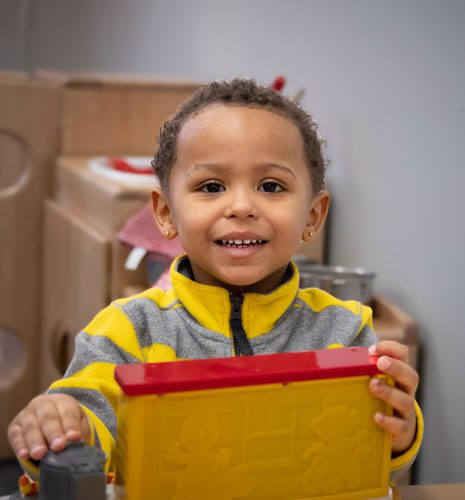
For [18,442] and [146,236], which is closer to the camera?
[18,442]

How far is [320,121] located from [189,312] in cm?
98

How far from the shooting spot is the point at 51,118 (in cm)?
192

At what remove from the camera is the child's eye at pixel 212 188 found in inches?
31.7

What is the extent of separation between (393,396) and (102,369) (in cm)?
26

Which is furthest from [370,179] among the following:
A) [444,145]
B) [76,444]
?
[76,444]

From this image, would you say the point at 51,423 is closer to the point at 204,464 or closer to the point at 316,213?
the point at 204,464

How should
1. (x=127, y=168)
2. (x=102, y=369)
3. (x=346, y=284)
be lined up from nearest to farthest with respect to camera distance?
(x=102, y=369) < (x=346, y=284) < (x=127, y=168)

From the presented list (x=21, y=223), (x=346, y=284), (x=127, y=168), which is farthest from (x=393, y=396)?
(x=21, y=223)

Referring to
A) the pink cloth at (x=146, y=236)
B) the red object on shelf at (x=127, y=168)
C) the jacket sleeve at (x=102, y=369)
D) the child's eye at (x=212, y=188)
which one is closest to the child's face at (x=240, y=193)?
the child's eye at (x=212, y=188)

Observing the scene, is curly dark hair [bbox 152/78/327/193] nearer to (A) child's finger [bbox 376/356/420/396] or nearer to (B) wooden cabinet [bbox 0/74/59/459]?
(A) child's finger [bbox 376/356/420/396]

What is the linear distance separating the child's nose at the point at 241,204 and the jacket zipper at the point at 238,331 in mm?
98

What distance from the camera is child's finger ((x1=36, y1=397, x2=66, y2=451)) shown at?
0.56m

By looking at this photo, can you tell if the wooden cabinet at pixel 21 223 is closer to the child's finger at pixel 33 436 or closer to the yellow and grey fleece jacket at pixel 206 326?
the yellow and grey fleece jacket at pixel 206 326

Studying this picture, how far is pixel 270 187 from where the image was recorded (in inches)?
32.0
